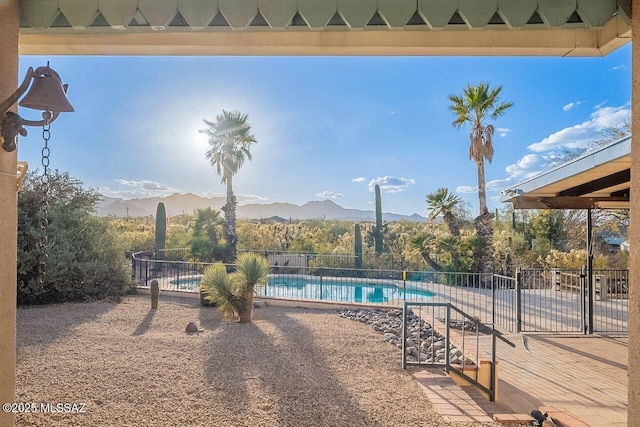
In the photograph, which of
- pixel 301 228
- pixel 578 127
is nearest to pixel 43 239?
pixel 301 228

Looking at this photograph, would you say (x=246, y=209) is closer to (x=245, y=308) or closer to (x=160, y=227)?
(x=160, y=227)

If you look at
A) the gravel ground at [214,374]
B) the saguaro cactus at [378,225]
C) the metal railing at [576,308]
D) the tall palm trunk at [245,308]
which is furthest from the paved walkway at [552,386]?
the saguaro cactus at [378,225]

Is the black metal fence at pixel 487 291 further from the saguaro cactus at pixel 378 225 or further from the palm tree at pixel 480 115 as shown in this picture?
the palm tree at pixel 480 115

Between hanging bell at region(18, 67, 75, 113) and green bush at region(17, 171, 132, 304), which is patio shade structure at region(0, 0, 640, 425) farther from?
green bush at region(17, 171, 132, 304)

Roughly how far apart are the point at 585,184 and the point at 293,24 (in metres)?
6.10

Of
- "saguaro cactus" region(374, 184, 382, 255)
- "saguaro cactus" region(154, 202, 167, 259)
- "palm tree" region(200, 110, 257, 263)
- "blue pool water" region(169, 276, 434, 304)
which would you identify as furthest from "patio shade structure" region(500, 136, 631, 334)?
"saguaro cactus" region(154, 202, 167, 259)

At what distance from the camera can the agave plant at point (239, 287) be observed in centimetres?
641

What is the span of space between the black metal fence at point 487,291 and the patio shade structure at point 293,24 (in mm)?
4749

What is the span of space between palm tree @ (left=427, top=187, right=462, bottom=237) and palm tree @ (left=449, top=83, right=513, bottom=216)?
1046mm

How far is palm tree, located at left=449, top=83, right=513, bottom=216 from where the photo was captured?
1292 cm

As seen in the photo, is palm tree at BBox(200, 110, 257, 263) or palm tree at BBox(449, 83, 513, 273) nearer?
palm tree at BBox(449, 83, 513, 273)

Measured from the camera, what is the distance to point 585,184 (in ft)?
19.0

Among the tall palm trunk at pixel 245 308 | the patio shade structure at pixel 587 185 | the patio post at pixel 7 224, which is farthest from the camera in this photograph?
the tall palm trunk at pixel 245 308

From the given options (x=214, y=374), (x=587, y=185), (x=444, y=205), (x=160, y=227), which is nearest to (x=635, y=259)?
(x=214, y=374)
